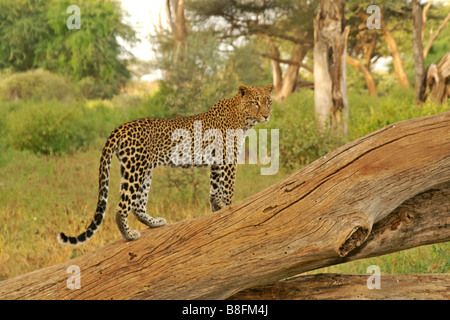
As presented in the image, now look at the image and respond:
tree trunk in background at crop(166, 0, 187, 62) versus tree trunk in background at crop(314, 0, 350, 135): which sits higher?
tree trunk in background at crop(166, 0, 187, 62)

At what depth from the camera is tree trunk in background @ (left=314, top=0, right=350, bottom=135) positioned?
12.9 meters

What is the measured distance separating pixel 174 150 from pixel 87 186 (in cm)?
633

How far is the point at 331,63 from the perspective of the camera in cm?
1310

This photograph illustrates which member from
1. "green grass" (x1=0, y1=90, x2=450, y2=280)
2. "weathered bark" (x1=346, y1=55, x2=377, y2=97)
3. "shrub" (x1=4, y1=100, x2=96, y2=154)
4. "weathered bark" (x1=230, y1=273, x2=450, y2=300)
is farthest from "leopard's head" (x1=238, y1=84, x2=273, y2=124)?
"weathered bark" (x1=346, y1=55, x2=377, y2=97)

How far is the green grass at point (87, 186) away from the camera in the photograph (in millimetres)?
6676

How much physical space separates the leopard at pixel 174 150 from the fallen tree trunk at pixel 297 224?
354 mm

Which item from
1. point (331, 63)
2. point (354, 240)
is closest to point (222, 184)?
point (354, 240)

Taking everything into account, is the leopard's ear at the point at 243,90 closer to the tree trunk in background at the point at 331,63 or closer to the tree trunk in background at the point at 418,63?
the tree trunk in background at the point at 331,63

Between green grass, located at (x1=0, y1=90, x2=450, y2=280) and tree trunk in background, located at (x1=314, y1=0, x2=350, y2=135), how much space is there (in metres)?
0.81

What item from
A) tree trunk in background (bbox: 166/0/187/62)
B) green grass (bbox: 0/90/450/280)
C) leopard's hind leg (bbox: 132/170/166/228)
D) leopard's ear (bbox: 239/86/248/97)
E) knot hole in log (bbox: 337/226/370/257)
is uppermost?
tree trunk in background (bbox: 166/0/187/62)

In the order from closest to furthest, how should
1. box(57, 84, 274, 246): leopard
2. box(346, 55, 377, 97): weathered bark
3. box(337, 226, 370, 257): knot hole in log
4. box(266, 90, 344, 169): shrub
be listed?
box(337, 226, 370, 257): knot hole in log
box(57, 84, 274, 246): leopard
box(266, 90, 344, 169): shrub
box(346, 55, 377, 97): weathered bark

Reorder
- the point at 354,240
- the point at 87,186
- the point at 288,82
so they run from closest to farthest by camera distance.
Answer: the point at 354,240, the point at 87,186, the point at 288,82

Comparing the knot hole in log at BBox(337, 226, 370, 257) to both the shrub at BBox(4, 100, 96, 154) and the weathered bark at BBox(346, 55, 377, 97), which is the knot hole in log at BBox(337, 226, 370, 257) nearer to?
the shrub at BBox(4, 100, 96, 154)

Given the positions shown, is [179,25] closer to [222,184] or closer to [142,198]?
[222,184]
